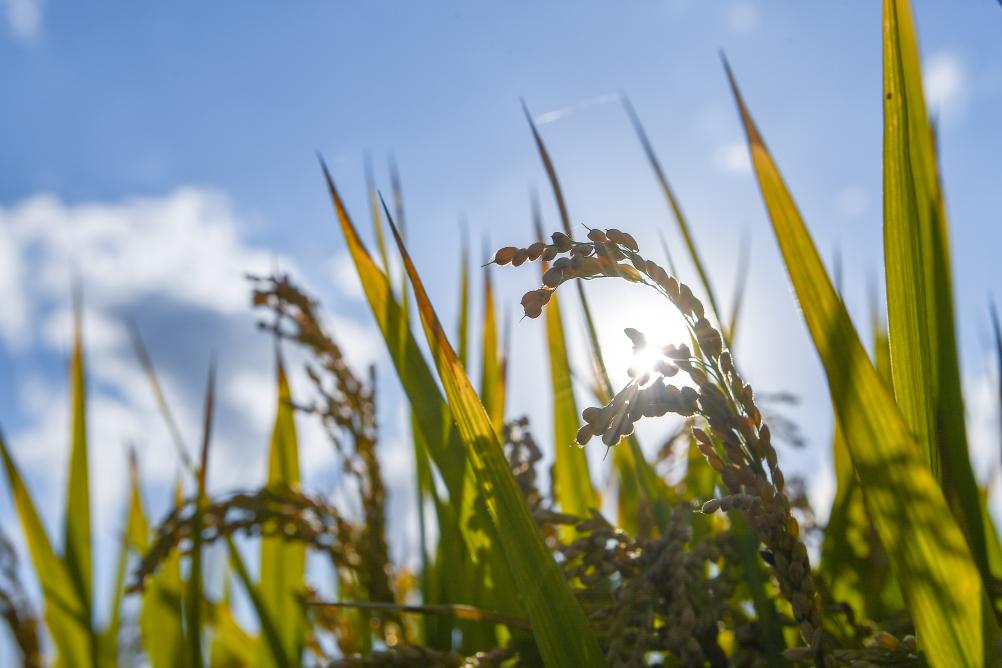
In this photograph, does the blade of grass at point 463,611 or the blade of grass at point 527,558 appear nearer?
the blade of grass at point 527,558

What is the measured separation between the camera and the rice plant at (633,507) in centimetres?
61

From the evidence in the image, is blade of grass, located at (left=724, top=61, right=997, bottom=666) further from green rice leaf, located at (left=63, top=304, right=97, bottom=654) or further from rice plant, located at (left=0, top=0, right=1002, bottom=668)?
green rice leaf, located at (left=63, top=304, right=97, bottom=654)

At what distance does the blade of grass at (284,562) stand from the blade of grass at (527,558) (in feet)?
2.89

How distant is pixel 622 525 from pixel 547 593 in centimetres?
93

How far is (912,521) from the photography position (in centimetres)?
61

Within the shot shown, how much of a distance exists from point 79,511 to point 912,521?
71.2 inches

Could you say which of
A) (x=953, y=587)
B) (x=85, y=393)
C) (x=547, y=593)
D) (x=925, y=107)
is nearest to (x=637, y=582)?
(x=547, y=593)

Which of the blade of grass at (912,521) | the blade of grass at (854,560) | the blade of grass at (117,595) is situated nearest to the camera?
the blade of grass at (912,521)

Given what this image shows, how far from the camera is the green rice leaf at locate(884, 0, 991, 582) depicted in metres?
0.75

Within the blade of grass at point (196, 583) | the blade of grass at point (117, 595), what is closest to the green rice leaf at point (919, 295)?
the blade of grass at point (196, 583)

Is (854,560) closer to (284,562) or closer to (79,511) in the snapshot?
(284,562)

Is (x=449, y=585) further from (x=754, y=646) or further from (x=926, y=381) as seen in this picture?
(x=926, y=381)

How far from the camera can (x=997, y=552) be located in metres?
1.02

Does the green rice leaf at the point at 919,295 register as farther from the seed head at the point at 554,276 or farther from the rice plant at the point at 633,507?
the seed head at the point at 554,276
